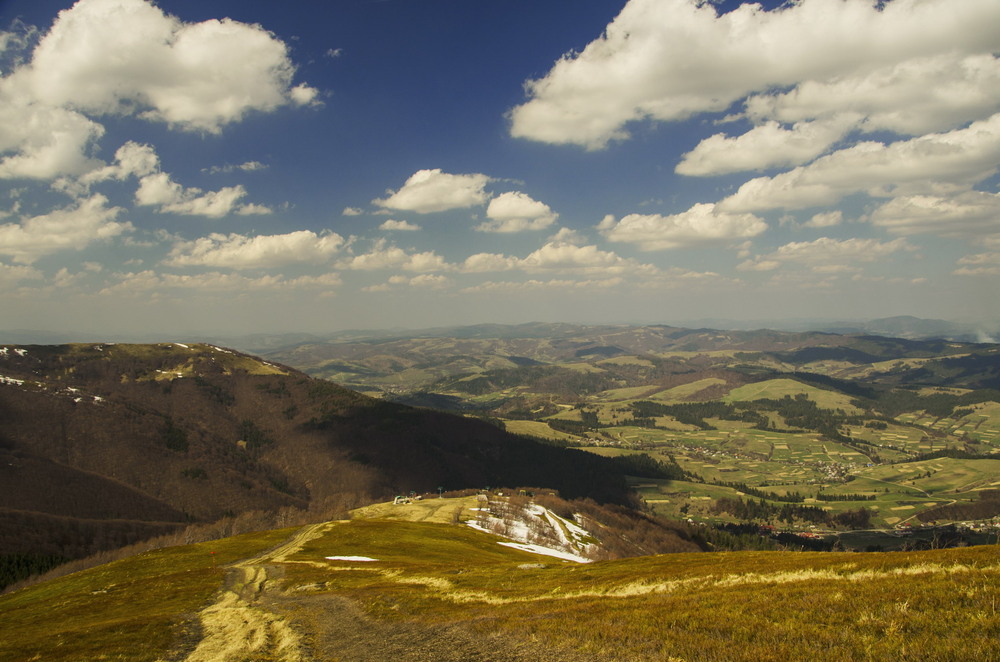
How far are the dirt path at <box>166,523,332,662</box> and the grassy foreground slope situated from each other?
578 millimetres

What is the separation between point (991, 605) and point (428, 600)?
137 ft

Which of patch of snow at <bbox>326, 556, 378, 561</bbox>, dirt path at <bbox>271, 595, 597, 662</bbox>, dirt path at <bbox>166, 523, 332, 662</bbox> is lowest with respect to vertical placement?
patch of snow at <bbox>326, 556, 378, 561</bbox>

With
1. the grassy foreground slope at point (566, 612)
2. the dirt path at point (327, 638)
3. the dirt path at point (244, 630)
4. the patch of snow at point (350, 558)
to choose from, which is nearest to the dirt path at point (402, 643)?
the dirt path at point (327, 638)

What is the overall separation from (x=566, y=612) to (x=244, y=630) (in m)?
30.5

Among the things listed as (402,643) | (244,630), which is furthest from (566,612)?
(244,630)

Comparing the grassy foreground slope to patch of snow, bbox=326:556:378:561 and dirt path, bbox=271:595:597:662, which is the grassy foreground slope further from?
patch of snow, bbox=326:556:378:561

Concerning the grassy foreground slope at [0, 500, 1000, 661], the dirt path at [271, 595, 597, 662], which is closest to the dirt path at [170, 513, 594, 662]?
the dirt path at [271, 595, 597, 662]

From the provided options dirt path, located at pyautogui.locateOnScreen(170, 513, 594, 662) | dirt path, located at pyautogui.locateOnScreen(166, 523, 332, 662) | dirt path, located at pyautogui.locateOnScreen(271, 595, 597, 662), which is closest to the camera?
dirt path, located at pyautogui.locateOnScreen(271, 595, 597, 662)

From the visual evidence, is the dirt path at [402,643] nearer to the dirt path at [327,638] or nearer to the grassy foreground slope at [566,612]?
the dirt path at [327,638]

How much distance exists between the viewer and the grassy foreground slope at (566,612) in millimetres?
19578

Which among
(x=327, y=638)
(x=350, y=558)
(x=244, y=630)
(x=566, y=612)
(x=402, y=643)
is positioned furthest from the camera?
(x=350, y=558)

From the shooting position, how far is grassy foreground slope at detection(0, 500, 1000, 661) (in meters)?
19.6

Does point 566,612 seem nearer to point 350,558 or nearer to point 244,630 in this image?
point 244,630

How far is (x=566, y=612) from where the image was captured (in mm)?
32406
